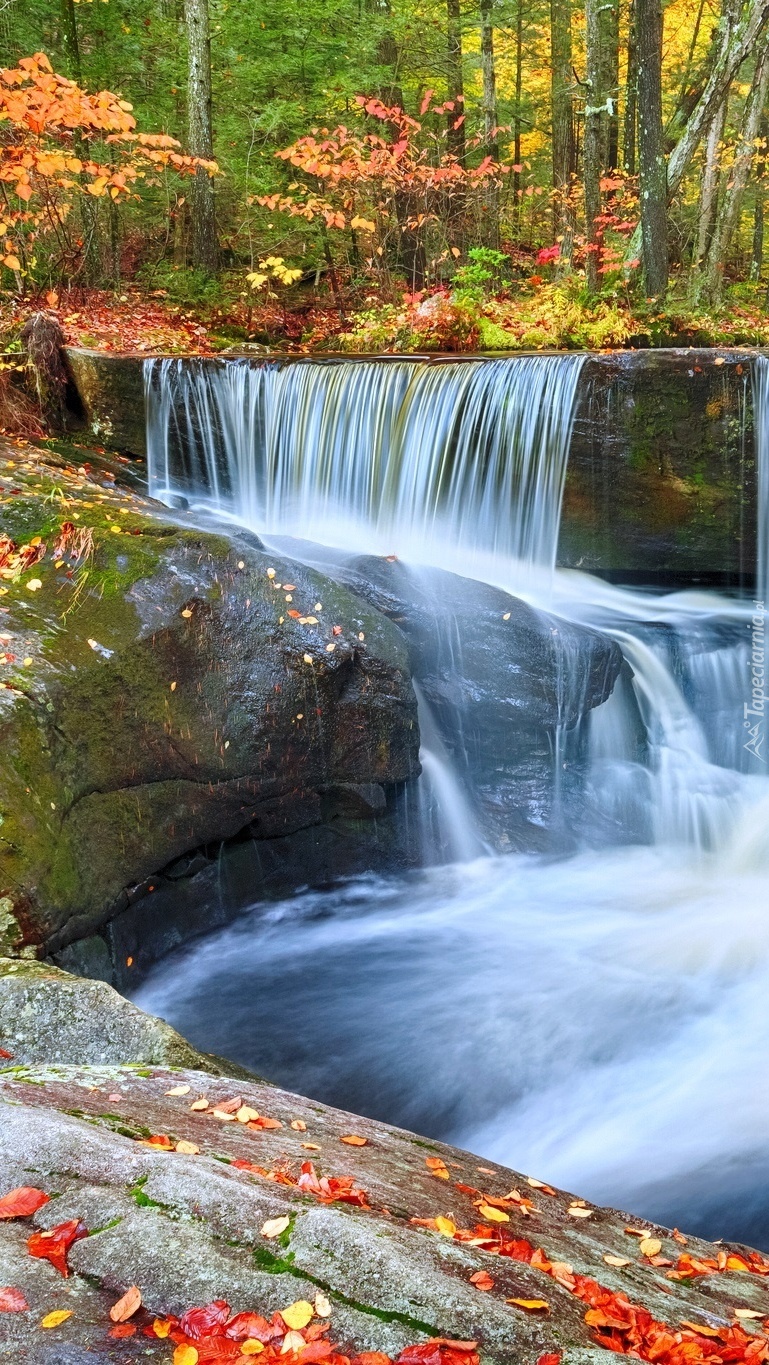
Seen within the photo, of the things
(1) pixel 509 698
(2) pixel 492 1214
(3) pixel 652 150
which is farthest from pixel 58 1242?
(3) pixel 652 150

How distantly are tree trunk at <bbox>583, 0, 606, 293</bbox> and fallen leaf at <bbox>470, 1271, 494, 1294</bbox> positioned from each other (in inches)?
514

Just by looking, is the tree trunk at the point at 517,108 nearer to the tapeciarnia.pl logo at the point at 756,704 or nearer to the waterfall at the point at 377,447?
the waterfall at the point at 377,447

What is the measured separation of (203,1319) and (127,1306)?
146 mm

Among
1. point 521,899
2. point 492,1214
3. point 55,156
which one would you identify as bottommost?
point 521,899

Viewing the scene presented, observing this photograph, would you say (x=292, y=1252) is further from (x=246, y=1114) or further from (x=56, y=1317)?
(x=246, y=1114)

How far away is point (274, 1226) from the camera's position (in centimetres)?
204

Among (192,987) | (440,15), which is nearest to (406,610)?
(192,987)

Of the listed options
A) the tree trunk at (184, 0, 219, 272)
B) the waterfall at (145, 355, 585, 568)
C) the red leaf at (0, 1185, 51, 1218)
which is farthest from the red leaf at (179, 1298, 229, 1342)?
the tree trunk at (184, 0, 219, 272)

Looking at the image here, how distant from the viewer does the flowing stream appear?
504cm

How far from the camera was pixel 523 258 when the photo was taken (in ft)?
65.0

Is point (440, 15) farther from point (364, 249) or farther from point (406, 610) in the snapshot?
point (406, 610)

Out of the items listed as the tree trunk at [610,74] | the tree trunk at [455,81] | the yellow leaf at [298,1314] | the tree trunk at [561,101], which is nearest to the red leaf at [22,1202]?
the yellow leaf at [298,1314]

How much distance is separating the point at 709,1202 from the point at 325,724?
3525 millimetres

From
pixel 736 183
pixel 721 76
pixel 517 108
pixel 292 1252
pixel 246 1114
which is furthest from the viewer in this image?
pixel 517 108
